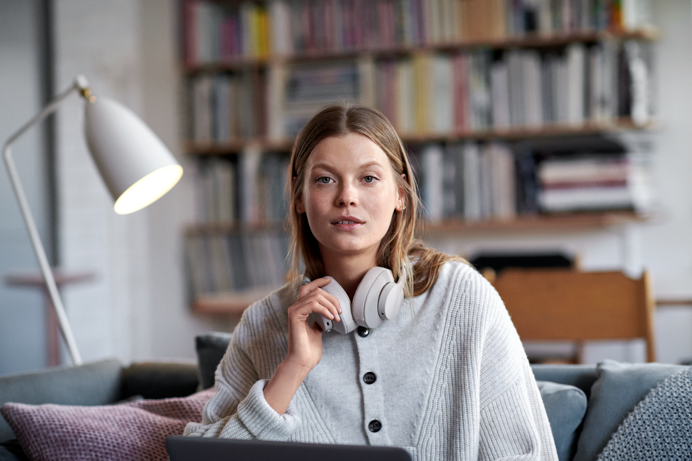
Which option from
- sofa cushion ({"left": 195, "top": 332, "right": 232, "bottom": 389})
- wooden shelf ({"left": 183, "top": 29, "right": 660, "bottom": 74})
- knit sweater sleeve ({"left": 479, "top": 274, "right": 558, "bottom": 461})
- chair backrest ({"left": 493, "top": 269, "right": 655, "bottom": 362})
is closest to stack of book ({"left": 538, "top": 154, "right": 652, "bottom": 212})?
wooden shelf ({"left": 183, "top": 29, "right": 660, "bottom": 74})

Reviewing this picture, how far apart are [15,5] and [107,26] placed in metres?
0.48

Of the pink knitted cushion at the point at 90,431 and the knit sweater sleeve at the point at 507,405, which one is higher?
the knit sweater sleeve at the point at 507,405

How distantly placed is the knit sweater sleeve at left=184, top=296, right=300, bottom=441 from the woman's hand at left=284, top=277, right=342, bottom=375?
0.08 metres

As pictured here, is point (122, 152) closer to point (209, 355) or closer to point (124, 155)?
point (124, 155)

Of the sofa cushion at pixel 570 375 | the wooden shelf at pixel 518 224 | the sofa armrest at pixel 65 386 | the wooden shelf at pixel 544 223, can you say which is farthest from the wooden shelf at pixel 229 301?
the sofa cushion at pixel 570 375

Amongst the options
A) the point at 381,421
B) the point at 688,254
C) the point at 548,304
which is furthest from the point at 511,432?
the point at 688,254

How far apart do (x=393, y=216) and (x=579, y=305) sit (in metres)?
1.09

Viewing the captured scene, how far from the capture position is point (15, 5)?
320 cm

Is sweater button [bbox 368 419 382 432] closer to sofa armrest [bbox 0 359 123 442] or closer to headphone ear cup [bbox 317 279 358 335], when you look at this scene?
headphone ear cup [bbox 317 279 358 335]

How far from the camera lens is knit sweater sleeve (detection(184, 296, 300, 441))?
1101 mm

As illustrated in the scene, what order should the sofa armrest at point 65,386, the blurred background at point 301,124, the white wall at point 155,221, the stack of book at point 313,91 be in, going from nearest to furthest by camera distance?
the sofa armrest at point 65,386 < the blurred background at point 301,124 < the white wall at point 155,221 < the stack of book at point 313,91

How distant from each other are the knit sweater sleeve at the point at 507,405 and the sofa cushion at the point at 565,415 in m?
0.22

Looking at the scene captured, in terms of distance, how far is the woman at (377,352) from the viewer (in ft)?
3.62

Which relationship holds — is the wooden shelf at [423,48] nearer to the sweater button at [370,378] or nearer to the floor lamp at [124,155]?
the floor lamp at [124,155]
